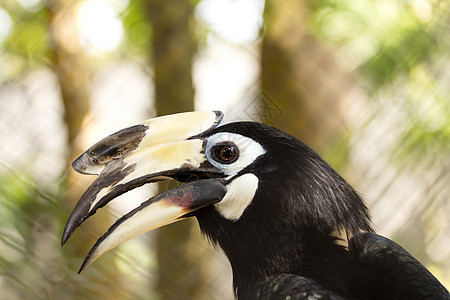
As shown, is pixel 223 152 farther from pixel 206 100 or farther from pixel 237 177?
pixel 206 100

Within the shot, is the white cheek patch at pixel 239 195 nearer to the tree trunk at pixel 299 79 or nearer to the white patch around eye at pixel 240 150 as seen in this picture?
the white patch around eye at pixel 240 150

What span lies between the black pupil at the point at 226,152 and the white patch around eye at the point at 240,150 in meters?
0.01

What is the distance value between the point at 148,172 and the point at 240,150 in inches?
6.1

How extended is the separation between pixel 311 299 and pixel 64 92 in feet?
3.61

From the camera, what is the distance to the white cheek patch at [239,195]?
89 centimetres

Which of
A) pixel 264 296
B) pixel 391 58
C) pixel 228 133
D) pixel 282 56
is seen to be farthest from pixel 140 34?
pixel 264 296

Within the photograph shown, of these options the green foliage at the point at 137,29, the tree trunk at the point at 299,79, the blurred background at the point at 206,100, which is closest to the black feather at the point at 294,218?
the blurred background at the point at 206,100

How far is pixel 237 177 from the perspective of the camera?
2.95 ft

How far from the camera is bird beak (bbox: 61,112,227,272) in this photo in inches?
32.6

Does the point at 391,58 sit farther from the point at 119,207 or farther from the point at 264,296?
the point at 264,296

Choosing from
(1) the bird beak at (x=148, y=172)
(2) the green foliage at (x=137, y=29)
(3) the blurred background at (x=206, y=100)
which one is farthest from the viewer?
(2) the green foliage at (x=137, y=29)

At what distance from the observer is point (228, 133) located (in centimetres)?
91

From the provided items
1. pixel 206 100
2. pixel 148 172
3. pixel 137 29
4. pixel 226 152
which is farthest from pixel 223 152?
pixel 137 29

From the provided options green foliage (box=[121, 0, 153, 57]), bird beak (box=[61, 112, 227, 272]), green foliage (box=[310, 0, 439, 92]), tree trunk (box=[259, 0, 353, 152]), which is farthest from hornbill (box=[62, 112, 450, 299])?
green foliage (box=[310, 0, 439, 92])
